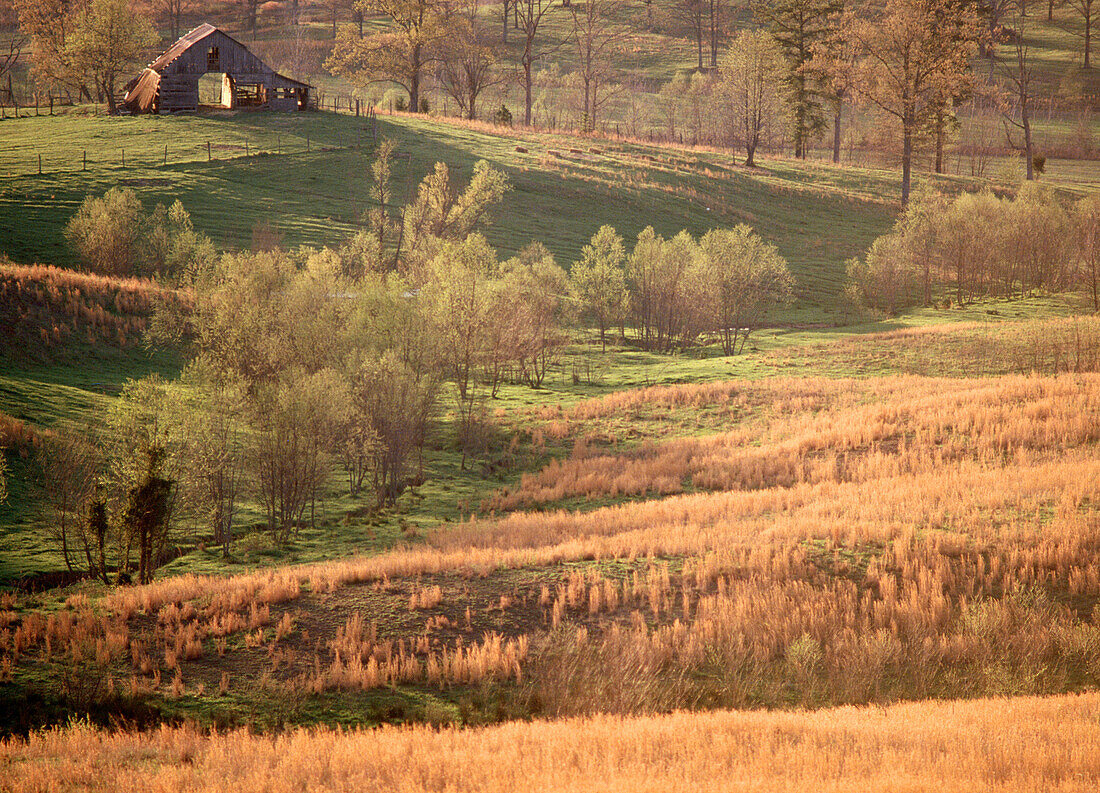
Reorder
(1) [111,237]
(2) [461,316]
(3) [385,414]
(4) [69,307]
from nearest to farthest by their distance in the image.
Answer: (3) [385,414]
(2) [461,316]
(4) [69,307]
(1) [111,237]

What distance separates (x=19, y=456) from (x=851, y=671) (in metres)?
26.7

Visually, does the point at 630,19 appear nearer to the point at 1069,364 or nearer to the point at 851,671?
the point at 1069,364

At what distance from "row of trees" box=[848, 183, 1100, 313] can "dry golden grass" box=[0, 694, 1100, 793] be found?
53.5 m

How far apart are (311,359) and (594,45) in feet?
459

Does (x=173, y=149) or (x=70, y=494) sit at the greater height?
(x=173, y=149)

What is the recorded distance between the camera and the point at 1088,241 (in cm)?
Result: 5469

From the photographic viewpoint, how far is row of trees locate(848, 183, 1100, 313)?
60.1m

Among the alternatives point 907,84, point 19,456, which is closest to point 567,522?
point 19,456

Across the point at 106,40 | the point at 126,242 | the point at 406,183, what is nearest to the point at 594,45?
the point at 106,40

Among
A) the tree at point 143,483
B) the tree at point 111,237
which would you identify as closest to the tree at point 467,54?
the tree at point 111,237

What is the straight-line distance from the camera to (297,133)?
79812mm

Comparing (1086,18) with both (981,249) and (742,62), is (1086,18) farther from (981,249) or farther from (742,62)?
(981,249)

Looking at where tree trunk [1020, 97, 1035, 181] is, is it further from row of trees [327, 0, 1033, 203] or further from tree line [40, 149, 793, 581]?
tree line [40, 149, 793, 581]

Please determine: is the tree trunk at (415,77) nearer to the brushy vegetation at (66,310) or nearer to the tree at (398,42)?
the tree at (398,42)
